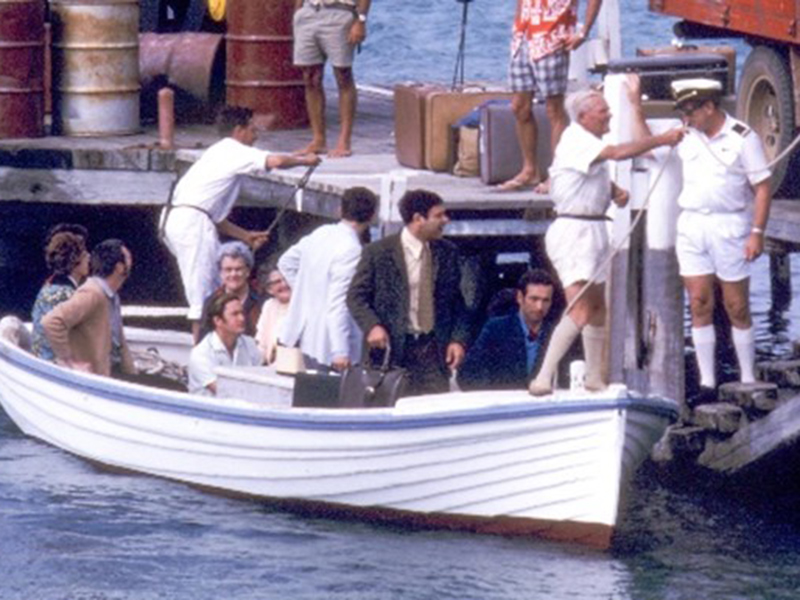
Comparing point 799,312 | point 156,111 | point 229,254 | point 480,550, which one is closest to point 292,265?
point 229,254

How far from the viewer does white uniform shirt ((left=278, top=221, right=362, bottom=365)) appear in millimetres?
14977

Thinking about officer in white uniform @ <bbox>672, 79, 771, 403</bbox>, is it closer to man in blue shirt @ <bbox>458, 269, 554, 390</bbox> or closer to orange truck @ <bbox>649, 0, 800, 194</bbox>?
man in blue shirt @ <bbox>458, 269, 554, 390</bbox>

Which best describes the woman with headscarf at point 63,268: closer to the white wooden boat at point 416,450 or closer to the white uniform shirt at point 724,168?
the white wooden boat at point 416,450

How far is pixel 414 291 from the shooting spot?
1459cm

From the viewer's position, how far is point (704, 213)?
47.9 feet

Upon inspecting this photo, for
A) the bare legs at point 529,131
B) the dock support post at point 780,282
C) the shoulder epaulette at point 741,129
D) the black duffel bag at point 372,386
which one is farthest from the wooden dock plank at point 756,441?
the dock support post at point 780,282

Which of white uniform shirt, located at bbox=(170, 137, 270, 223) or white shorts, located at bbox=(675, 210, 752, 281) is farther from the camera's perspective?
white uniform shirt, located at bbox=(170, 137, 270, 223)

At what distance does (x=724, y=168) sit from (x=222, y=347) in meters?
3.09

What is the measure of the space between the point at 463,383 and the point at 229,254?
194 cm

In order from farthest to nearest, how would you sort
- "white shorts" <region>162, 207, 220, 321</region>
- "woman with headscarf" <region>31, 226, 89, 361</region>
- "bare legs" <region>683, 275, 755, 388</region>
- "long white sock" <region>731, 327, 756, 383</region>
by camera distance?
"white shorts" <region>162, 207, 220, 321</region>
"woman with headscarf" <region>31, 226, 89, 361</region>
"long white sock" <region>731, 327, 756, 383</region>
"bare legs" <region>683, 275, 755, 388</region>

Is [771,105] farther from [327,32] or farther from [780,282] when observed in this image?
[780,282]

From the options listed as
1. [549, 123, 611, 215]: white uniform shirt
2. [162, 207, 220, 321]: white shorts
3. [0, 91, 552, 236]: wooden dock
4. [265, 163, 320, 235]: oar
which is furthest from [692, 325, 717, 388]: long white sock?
[162, 207, 220, 321]: white shorts

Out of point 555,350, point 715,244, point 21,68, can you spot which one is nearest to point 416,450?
point 555,350

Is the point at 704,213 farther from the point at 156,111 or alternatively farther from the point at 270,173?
the point at 156,111
